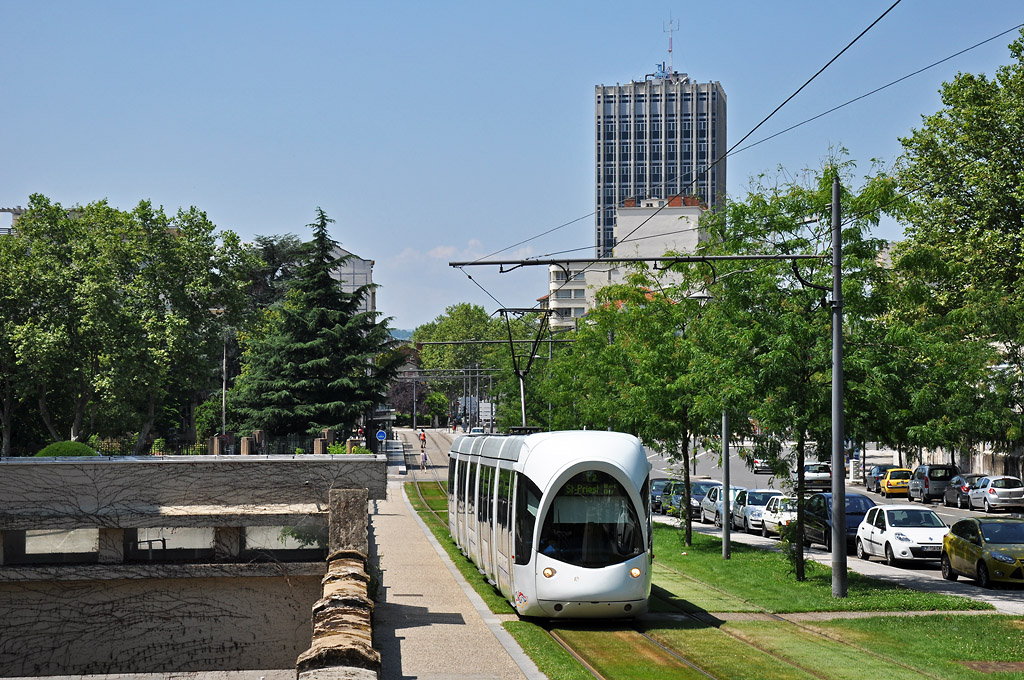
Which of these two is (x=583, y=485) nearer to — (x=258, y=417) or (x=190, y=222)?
(x=190, y=222)

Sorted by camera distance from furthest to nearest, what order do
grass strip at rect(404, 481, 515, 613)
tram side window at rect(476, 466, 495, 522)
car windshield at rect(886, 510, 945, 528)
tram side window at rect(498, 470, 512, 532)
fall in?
car windshield at rect(886, 510, 945, 528) → tram side window at rect(476, 466, 495, 522) → grass strip at rect(404, 481, 515, 613) → tram side window at rect(498, 470, 512, 532)

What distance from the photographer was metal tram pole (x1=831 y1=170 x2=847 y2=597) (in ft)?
61.9

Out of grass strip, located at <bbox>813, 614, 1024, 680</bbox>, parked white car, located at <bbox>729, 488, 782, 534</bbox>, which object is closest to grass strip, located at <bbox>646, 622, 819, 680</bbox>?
grass strip, located at <bbox>813, 614, 1024, 680</bbox>

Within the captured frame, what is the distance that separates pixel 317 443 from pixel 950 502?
2895 centimetres

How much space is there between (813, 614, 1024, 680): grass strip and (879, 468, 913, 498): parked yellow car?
39.4 m

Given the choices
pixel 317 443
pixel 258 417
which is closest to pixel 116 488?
pixel 317 443

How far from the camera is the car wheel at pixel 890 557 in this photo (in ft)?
87.1

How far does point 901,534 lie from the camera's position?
2652 cm

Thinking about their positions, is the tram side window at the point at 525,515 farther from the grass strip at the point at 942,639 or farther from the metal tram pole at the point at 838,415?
the metal tram pole at the point at 838,415

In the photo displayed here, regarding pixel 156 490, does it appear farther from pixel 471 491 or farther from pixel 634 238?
pixel 634 238

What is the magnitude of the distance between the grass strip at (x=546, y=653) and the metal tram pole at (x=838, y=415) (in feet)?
19.5

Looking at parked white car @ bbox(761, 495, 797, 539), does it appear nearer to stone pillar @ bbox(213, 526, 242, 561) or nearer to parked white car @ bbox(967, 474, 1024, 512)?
parked white car @ bbox(967, 474, 1024, 512)

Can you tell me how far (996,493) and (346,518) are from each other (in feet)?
120

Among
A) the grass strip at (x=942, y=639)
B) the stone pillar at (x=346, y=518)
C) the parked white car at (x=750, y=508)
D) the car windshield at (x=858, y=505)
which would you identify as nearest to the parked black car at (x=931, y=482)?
the parked white car at (x=750, y=508)
